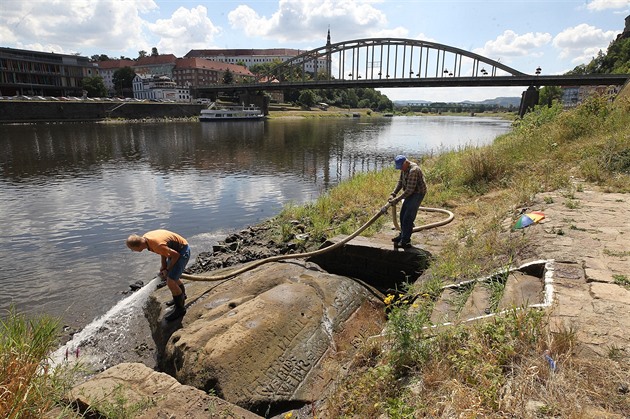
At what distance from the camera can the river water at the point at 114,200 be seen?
950cm

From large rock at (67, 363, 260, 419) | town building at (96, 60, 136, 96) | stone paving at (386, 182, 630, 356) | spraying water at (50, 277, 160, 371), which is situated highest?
town building at (96, 60, 136, 96)

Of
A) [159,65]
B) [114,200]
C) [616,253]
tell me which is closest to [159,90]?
[159,65]

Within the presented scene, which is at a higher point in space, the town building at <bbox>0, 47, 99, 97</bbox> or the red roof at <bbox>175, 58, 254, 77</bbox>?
the red roof at <bbox>175, 58, 254, 77</bbox>

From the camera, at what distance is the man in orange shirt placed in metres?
5.96

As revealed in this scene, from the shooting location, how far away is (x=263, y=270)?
7520mm

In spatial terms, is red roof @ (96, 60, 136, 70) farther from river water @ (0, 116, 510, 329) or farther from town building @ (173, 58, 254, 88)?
river water @ (0, 116, 510, 329)

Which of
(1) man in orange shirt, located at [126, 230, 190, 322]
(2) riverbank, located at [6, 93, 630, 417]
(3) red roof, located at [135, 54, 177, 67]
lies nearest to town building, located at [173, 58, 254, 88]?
(3) red roof, located at [135, 54, 177, 67]

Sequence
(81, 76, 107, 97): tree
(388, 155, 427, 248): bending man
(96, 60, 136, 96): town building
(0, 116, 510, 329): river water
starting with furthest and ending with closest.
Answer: (96, 60, 136, 96): town building
(81, 76, 107, 97): tree
(0, 116, 510, 329): river water
(388, 155, 427, 248): bending man

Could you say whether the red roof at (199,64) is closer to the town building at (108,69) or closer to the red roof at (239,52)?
the town building at (108,69)

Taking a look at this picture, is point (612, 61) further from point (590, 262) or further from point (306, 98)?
point (590, 262)

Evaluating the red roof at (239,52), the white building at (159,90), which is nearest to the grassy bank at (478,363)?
the white building at (159,90)

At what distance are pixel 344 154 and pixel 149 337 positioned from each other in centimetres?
2785

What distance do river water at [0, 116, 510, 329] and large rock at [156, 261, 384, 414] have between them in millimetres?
3707

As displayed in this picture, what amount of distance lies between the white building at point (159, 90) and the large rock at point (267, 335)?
99022 millimetres
